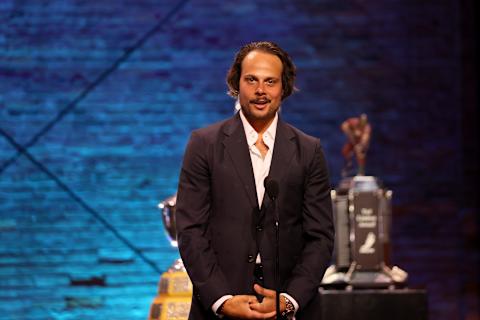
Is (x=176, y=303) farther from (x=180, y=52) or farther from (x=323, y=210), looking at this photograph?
(x=180, y=52)

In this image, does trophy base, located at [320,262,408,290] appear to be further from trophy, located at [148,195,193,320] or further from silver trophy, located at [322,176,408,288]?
trophy, located at [148,195,193,320]

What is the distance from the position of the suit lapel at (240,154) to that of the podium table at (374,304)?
177cm

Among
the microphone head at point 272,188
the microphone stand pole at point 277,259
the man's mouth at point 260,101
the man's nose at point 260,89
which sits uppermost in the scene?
the man's nose at point 260,89

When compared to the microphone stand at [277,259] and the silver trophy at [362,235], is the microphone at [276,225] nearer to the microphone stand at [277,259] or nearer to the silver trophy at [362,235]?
the microphone stand at [277,259]

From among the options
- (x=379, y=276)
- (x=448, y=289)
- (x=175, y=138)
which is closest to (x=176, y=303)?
(x=379, y=276)

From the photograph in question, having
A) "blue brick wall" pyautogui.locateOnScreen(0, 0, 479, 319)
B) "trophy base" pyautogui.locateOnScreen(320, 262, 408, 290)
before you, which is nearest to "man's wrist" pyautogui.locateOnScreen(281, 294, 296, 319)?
"trophy base" pyautogui.locateOnScreen(320, 262, 408, 290)

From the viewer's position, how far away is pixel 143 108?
546cm

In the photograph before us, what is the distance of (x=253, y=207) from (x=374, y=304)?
1840 mm

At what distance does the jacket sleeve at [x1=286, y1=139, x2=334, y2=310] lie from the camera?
8.48 feet

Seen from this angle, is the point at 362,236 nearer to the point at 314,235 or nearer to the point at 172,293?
the point at 172,293

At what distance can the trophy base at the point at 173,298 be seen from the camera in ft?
12.3

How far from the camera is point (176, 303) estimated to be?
12.5 feet

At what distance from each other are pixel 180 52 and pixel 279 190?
300cm

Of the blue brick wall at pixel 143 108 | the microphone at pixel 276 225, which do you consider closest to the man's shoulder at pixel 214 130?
the microphone at pixel 276 225
